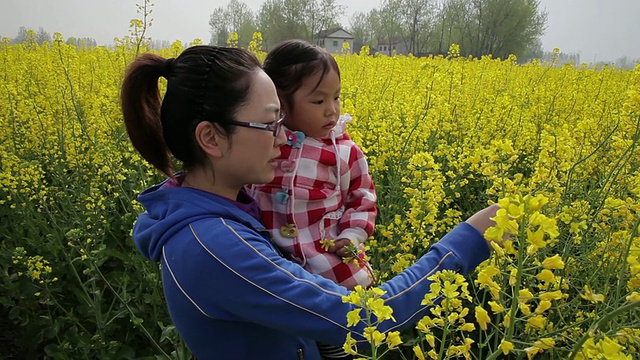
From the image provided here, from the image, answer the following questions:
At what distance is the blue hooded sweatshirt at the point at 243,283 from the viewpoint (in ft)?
3.29

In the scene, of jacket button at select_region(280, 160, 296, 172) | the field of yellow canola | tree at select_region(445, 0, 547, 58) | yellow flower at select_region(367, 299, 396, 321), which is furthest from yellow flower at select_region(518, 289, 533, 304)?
tree at select_region(445, 0, 547, 58)

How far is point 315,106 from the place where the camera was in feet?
5.13

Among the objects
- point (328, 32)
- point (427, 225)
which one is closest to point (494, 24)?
point (328, 32)

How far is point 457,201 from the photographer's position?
3.22 meters

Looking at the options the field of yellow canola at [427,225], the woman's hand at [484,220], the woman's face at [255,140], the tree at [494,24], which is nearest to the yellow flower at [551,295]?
the field of yellow canola at [427,225]

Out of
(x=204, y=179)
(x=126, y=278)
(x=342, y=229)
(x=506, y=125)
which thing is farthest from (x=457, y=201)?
(x=204, y=179)

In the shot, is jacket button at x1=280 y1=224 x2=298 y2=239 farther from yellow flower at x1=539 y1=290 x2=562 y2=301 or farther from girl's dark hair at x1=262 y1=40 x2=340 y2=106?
yellow flower at x1=539 y1=290 x2=562 y2=301

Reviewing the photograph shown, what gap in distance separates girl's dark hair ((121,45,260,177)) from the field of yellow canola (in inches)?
23.5

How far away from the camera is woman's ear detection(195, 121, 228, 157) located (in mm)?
1146

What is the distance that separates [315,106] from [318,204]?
33 centimetres

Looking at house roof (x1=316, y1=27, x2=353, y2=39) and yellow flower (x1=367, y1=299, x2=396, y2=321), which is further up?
house roof (x1=316, y1=27, x2=353, y2=39)

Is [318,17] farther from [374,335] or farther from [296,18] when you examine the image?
[374,335]

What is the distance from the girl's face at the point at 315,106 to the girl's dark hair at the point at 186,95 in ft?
1.14

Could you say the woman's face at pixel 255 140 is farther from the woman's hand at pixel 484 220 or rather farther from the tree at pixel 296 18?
the tree at pixel 296 18
